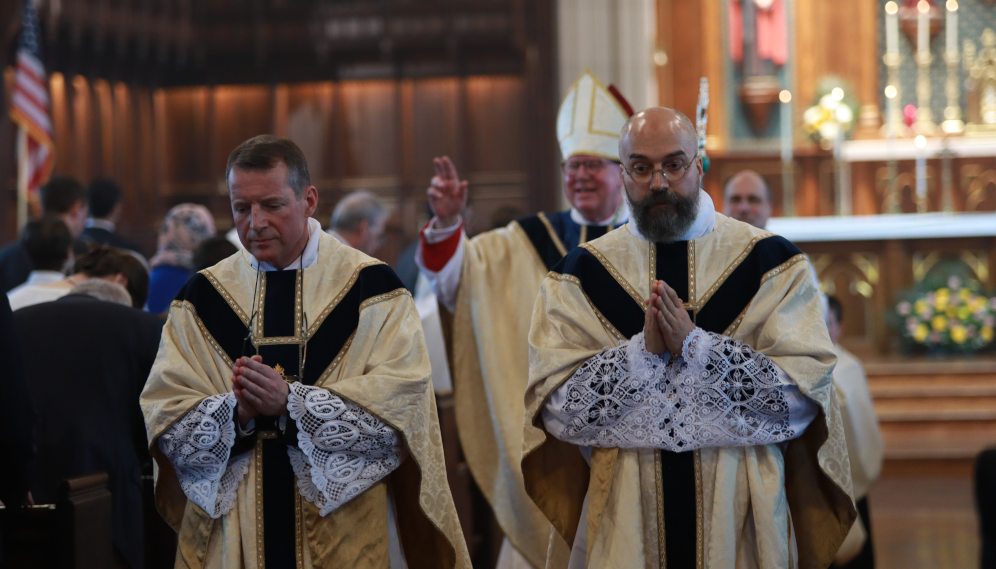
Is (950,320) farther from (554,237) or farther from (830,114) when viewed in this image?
(554,237)

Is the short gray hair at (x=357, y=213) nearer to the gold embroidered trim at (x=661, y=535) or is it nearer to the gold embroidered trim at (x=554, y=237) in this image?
the gold embroidered trim at (x=554, y=237)

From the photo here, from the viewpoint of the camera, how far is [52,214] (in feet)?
18.1

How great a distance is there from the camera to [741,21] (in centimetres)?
1016

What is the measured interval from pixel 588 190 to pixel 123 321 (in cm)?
166

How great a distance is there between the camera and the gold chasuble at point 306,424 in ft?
8.13

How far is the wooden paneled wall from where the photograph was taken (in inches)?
394

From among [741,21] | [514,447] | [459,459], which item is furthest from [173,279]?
[741,21]


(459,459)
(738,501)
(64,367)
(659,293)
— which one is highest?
(659,293)

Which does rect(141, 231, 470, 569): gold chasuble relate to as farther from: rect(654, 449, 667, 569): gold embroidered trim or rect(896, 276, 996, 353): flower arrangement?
rect(896, 276, 996, 353): flower arrangement

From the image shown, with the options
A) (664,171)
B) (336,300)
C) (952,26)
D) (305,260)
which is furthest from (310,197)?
(952,26)

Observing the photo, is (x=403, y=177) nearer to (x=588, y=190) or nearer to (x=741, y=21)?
(x=741, y=21)

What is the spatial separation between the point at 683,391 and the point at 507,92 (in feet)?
25.5

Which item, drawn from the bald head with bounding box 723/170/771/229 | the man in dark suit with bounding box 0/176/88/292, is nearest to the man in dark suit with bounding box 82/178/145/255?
the man in dark suit with bounding box 0/176/88/292

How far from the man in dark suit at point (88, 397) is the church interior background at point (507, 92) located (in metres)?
6.42
